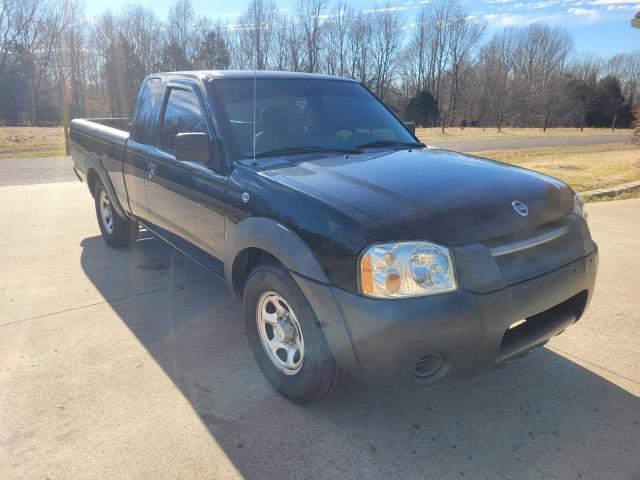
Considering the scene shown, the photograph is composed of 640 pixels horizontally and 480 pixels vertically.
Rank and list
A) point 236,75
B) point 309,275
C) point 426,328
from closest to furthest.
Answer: point 426,328
point 309,275
point 236,75

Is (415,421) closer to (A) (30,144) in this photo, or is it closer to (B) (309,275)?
(B) (309,275)

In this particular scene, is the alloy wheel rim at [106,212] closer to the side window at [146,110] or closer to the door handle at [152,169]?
the side window at [146,110]

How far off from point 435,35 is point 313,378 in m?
68.6

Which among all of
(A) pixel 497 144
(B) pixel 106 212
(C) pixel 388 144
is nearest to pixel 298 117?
(C) pixel 388 144

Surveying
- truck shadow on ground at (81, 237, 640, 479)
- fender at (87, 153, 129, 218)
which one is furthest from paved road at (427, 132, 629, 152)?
truck shadow on ground at (81, 237, 640, 479)

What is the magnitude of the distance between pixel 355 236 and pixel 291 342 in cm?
84

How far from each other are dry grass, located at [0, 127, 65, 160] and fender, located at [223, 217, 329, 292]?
592 inches

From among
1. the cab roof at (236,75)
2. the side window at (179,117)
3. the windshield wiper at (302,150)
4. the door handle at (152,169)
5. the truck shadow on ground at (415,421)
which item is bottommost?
the truck shadow on ground at (415,421)

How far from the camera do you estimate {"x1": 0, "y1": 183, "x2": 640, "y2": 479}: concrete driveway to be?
238 centimetres

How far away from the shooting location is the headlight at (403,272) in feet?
7.33

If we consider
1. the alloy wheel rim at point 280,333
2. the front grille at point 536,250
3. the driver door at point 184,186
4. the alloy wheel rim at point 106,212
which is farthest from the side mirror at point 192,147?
the alloy wheel rim at point 106,212

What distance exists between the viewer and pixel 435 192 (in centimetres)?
259

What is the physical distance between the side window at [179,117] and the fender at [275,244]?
0.97m

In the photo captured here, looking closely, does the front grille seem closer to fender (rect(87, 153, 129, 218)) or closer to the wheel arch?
the wheel arch
